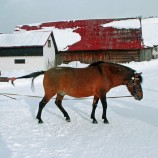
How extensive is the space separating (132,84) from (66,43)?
94.6 feet

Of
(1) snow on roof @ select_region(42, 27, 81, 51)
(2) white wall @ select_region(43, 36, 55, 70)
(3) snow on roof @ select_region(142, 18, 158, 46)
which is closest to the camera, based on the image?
(2) white wall @ select_region(43, 36, 55, 70)

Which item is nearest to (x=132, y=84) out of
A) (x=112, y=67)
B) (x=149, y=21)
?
(x=112, y=67)

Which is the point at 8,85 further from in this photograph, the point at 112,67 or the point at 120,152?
the point at 120,152

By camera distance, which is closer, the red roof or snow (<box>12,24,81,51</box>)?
the red roof

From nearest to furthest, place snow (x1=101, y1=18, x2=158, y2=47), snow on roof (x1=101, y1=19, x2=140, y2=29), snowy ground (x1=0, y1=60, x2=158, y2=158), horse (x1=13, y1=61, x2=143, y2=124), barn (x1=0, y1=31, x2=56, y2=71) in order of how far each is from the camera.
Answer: snowy ground (x1=0, y1=60, x2=158, y2=158) < horse (x1=13, y1=61, x2=143, y2=124) < barn (x1=0, y1=31, x2=56, y2=71) < snow on roof (x1=101, y1=19, x2=140, y2=29) < snow (x1=101, y1=18, x2=158, y2=47)

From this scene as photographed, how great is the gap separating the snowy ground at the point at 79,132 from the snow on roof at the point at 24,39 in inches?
818

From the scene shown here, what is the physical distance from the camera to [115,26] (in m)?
36.0

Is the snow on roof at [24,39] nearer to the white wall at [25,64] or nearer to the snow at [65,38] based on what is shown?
the white wall at [25,64]

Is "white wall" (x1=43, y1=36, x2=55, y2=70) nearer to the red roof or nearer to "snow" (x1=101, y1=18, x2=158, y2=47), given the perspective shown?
the red roof

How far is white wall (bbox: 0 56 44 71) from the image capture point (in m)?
30.0

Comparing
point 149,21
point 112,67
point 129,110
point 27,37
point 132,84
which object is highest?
point 149,21

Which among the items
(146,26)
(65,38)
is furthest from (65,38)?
(146,26)

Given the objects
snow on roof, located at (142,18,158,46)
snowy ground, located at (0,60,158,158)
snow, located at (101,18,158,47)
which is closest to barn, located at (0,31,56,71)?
snow, located at (101,18,158,47)

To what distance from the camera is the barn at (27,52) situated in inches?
1178
